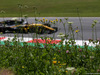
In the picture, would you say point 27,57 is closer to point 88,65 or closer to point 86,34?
point 88,65

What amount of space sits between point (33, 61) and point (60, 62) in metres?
0.56

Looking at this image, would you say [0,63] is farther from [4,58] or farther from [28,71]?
[28,71]

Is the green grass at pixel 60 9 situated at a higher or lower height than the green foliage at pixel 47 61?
higher

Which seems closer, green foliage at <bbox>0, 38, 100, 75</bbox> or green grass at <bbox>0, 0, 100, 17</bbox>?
green foliage at <bbox>0, 38, 100, 75</bbox>

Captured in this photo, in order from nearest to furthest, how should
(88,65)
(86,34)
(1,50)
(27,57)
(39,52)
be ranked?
1. (88,65)
2. (27,57)
3. (39,52)
4. (1,50)
5. (86,34)

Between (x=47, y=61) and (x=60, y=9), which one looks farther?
(x=60, y=9)

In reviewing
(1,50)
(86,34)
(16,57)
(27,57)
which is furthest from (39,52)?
(86,34)

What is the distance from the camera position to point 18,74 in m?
4.27

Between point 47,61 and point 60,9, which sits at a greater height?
point 60,9

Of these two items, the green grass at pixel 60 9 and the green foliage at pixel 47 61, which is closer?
the green foliage at pixel 47 61

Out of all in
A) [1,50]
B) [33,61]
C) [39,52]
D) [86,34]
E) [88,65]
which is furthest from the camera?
[86,34]

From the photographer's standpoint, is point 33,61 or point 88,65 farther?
point 33,61

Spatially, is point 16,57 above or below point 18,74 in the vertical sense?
above

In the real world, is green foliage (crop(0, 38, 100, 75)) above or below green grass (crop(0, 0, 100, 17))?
below
